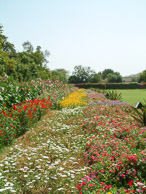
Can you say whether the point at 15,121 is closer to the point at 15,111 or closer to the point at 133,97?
the point at 15,111

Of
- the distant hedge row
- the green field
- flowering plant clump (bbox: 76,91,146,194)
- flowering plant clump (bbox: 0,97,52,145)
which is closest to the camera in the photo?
flowering plant clump (bbox: 76,91,146,194)

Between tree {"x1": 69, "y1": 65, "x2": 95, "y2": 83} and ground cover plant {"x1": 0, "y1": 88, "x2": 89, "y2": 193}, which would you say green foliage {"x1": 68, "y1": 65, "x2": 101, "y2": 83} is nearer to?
tree {"x1": 69, "y1": 65, "x2": 95, "y2": 83}

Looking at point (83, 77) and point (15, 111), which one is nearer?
point (15, 111)

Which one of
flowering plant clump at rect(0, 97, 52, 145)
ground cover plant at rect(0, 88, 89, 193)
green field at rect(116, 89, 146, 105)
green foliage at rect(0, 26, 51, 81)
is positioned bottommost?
green field at rect(116, 89, 146, 105)

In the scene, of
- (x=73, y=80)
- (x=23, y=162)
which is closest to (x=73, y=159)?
(x=23, y=162)

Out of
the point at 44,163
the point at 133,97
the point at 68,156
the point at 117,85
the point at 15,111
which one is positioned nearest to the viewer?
the point at 44,163

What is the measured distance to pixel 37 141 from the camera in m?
5.13

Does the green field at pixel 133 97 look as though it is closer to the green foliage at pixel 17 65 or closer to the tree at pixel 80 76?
the green foliage at pixel 17 65

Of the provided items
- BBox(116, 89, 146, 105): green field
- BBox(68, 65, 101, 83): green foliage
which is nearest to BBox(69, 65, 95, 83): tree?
BBox(68, 65, 101, 83): green foliage

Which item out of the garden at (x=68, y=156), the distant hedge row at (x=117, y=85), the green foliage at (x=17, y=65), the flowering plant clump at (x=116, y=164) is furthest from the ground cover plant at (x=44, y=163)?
the distant hedge row at (x=117, y=85)

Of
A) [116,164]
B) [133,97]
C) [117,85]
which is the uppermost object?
[117,85]

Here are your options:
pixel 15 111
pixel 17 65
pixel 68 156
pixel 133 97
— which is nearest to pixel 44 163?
pixel 68 156

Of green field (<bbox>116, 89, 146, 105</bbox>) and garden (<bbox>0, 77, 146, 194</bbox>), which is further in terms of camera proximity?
green field (<bbox>116, 89, 146, 105</bbox>)

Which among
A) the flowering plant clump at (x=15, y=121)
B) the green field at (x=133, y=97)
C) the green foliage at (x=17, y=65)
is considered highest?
the green foliage at (x=17, y=65)
